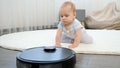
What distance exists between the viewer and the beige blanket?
2670mm

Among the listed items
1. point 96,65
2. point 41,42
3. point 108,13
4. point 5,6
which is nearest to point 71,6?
point 41,42

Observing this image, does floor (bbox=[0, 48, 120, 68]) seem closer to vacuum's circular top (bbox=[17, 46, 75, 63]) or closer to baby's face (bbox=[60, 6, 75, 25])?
vacuum's circular top (bbox=[17, 46, 75, 63])

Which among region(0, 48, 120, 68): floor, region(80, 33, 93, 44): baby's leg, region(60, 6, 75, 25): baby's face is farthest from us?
region(80, 33, 93, 44): baby's leg

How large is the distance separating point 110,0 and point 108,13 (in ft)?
0.60

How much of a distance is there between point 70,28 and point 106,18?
1359 millimetres

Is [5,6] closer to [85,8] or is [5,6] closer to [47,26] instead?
[47,26]

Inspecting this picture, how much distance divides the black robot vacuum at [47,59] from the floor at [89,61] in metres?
0.08

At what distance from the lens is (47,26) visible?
298 cm

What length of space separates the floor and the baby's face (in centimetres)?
29

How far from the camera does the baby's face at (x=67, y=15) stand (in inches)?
55.9

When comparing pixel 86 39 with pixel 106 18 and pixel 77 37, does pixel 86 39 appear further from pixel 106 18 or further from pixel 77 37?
pixel 106 18

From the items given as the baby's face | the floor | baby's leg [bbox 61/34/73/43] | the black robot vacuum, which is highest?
the baby's face

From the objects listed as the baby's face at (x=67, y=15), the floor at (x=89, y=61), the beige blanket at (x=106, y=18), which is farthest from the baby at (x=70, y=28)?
the beige blanket at (x=106, y=18)

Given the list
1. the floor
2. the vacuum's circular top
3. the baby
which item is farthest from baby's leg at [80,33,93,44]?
the vacuum's circular top
